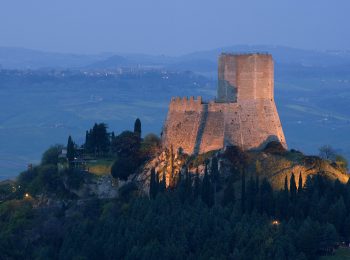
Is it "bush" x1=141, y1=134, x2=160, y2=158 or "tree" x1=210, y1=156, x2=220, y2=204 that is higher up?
"bush" x1=141, y1=134, x2=160, y2=158

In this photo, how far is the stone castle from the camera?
2879 inches

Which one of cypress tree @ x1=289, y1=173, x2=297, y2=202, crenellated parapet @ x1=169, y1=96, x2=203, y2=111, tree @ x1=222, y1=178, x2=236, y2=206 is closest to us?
cypress tree @ x1=289, y1=173, x2=297, y2=202

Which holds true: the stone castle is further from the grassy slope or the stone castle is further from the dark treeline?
the grassy slope

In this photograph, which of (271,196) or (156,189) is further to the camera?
(156,189)

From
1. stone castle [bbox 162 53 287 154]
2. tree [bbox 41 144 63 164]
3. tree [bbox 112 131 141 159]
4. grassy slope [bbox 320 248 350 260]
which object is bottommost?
grassy slope [bbox 320 248 350 260]

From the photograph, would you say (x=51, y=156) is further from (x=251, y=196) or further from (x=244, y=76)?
(x=251, y=196)

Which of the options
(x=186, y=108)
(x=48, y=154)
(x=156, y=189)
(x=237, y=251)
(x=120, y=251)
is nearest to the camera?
(x=237, y=251)

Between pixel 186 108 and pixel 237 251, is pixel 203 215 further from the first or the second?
pixel 186 108

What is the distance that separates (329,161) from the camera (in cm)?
7400

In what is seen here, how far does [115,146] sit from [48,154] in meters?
6.91

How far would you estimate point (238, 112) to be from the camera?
241 feet

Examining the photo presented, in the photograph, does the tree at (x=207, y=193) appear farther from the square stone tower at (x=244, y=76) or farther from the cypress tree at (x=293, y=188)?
the square stone tower at (x=244, y=76)

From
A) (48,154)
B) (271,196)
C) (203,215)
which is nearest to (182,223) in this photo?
(203,215)

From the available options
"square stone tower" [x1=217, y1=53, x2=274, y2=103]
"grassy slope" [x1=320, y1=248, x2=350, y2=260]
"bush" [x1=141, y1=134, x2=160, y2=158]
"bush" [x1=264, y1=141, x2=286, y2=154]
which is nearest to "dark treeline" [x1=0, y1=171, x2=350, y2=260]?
"grassy slope" [x1=320, y1=248, x2=350, y2=260]
